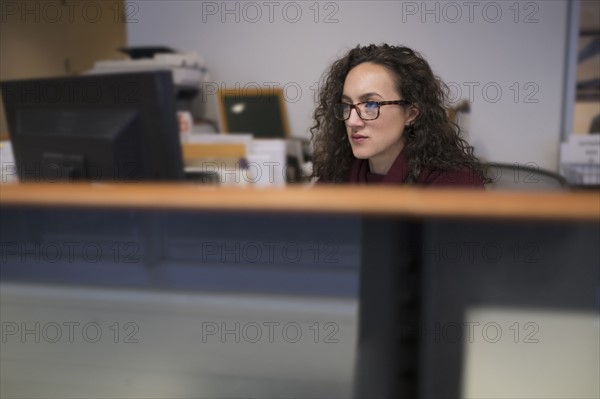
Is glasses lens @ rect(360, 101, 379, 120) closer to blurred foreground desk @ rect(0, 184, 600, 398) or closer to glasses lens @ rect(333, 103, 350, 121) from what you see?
glasses lens @ rect(333, 103, 350, 121)

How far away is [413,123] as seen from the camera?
1.60 meters

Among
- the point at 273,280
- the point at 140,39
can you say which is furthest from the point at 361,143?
the point at 140,39

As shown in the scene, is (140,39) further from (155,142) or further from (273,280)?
(273,280)

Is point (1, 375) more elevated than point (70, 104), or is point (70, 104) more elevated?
point (70, 104)

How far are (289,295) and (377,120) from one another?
1072 mm

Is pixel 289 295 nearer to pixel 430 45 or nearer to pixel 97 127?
pixel 97 127

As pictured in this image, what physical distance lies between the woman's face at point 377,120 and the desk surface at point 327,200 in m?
1.12

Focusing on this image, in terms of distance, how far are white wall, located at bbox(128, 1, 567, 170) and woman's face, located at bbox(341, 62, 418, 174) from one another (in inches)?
72.9

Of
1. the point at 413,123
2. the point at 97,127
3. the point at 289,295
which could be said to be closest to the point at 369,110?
the point at 413,123

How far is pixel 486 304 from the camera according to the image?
0.53 m

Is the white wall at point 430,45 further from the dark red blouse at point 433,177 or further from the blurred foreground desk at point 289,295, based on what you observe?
the blurred foreground desk at point 289,295

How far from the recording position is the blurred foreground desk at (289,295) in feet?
1.60

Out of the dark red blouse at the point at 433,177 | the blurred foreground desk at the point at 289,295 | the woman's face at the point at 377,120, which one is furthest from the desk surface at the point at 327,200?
the woman's face at the point at 377,120

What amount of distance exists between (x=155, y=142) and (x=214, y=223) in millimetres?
751
